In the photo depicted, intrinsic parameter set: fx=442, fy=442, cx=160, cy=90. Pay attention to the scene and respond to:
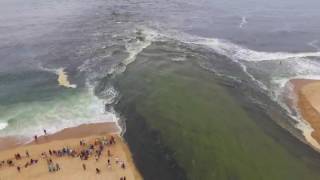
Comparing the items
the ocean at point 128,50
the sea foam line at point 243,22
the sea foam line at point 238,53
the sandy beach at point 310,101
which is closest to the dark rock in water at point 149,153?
the ocean at point 128,50

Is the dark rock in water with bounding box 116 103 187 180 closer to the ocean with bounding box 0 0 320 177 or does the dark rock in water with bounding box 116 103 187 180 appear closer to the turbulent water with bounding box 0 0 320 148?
the ocean with bounding box 0 0 320 177

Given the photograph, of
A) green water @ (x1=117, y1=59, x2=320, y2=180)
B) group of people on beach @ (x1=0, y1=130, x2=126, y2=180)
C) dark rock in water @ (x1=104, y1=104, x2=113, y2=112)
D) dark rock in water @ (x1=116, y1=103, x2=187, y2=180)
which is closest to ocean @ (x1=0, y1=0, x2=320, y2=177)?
dark rock in water @ (x1=104, y1=104, x2=113, y2=112)

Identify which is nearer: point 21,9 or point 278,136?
point 278,136

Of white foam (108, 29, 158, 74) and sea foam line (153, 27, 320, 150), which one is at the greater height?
white foam (108, 29, 158, 74)

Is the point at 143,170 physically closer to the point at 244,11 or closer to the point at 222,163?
the point at 222,163

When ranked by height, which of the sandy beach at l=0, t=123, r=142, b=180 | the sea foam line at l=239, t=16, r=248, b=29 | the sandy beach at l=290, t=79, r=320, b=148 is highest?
the sea foam line at l=239, t=16, r=248, b=29

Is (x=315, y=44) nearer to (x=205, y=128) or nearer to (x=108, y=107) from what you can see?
(x=205, y=128)

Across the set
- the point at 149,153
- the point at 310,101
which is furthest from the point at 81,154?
the point at 310,101

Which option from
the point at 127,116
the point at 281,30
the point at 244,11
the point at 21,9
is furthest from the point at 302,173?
the point at 21,9
